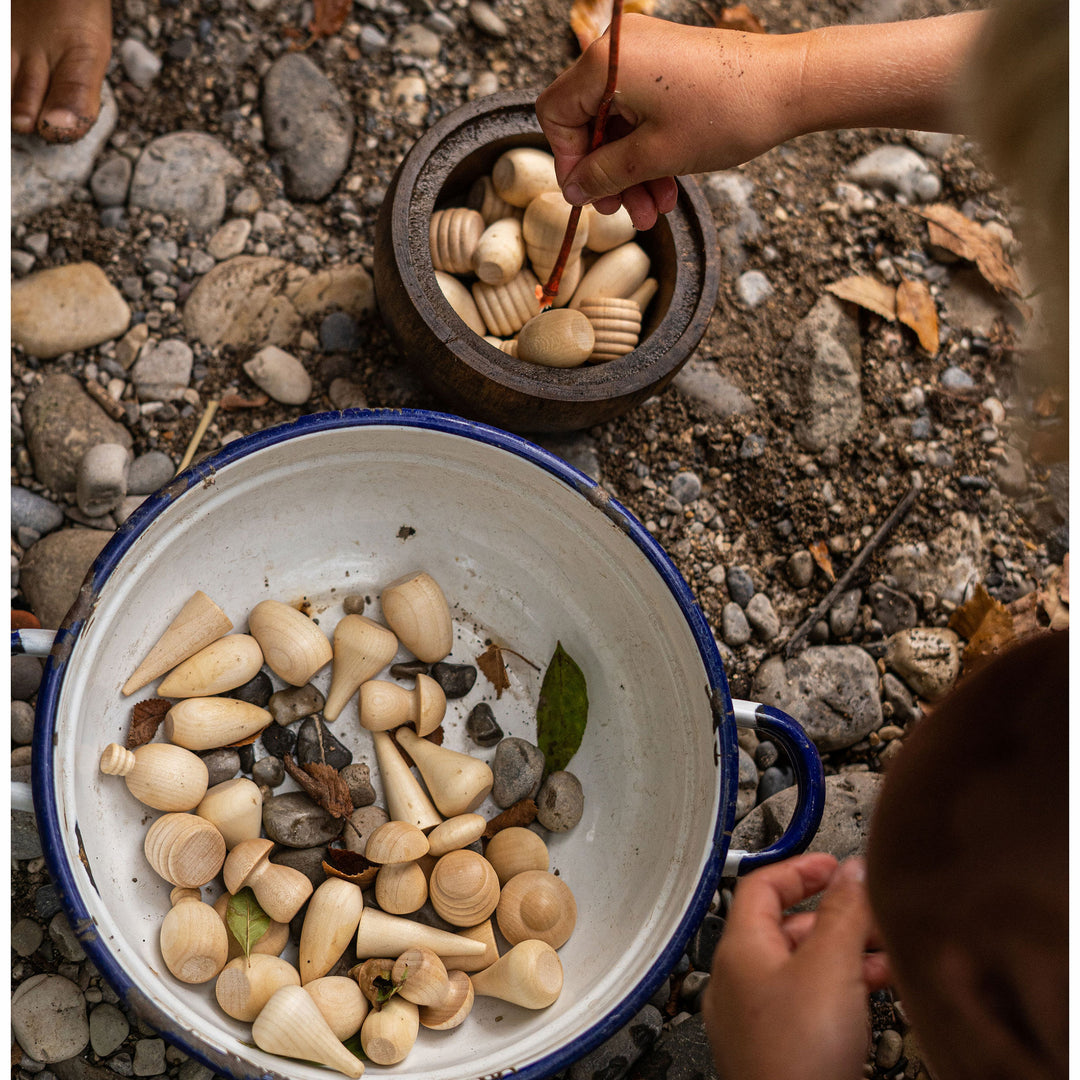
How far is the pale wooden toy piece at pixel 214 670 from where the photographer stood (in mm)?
988

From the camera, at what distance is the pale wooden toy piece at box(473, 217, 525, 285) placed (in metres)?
1.10

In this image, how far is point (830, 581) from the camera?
4.15ft

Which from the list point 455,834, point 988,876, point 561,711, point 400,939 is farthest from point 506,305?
point 988,876

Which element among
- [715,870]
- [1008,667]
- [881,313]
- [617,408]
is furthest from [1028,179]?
[881,313]

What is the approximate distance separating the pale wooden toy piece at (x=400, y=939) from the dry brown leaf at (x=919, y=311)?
40.6 inches

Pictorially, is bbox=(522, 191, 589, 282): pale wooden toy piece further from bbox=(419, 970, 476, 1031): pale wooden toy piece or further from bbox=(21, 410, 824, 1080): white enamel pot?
bbox=(419, 970, 476, 1031): pale wooden toy piece

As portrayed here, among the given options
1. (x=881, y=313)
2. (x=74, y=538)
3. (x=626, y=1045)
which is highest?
(x=881, y=313)

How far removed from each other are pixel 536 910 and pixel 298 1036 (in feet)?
0.83

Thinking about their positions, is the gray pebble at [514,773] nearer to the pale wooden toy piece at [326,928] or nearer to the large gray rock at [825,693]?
the pale wooden toy piece at [326,928]

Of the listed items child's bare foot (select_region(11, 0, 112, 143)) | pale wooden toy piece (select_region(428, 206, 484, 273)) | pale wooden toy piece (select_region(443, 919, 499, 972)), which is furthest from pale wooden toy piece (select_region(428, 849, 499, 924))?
child's bare foot (select_region(11, 0, 112, 143))

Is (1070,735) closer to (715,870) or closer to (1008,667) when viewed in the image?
(1008,667)

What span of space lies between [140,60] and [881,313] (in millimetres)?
1121

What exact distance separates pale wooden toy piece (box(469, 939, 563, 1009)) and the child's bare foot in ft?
3.86

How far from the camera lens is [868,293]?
1347mm
